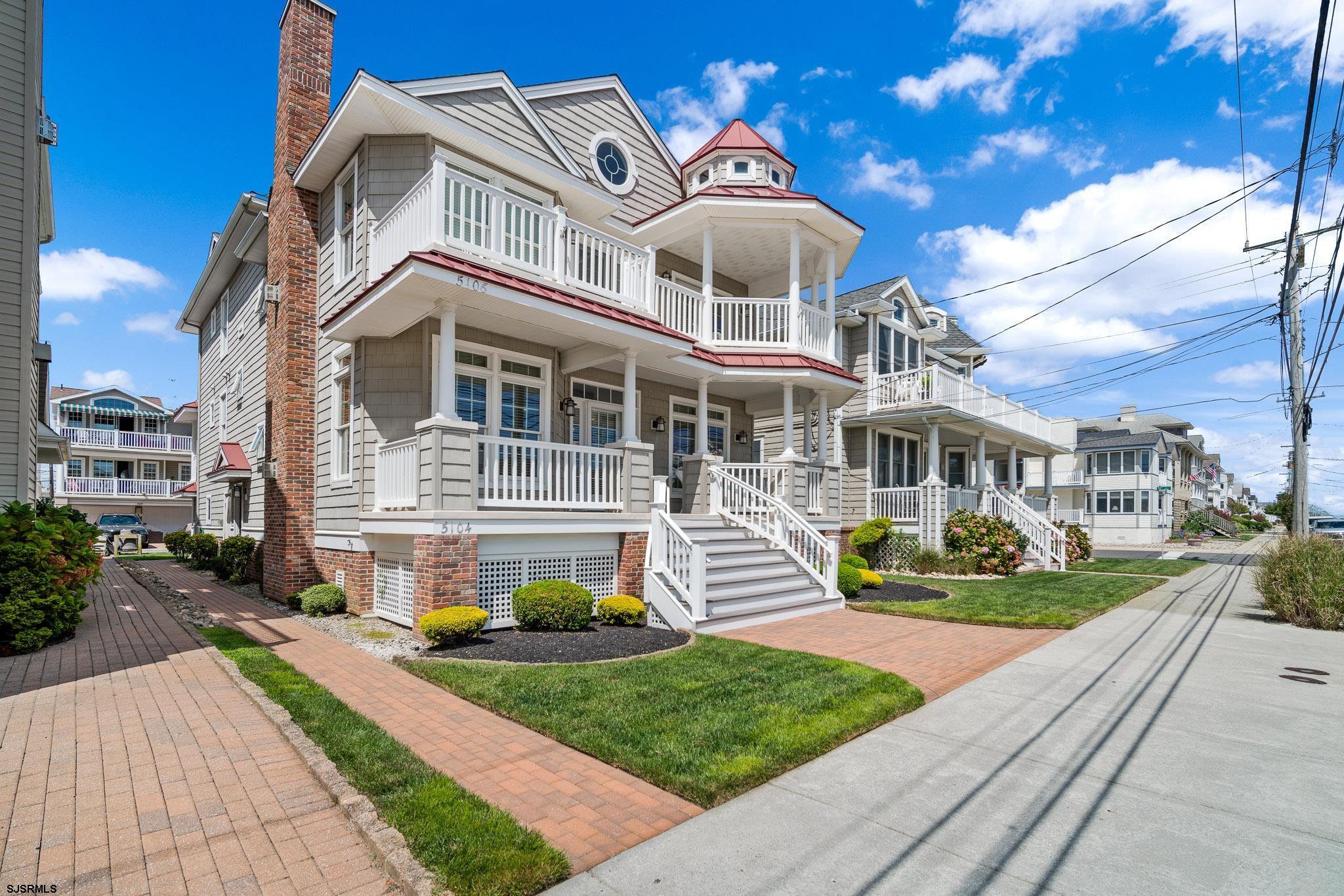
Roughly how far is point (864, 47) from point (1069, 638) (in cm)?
1207

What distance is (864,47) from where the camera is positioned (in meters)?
13.6

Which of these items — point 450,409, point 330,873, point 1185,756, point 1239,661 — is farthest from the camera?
point 450,409

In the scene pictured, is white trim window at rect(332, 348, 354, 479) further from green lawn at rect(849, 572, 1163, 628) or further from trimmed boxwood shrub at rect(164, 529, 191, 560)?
trimmed boxwood shrub at rect(164, 529, 191, 560)

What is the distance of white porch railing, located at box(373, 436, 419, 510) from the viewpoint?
8.86m

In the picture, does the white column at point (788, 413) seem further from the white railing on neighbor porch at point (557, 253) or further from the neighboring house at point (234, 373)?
the neighboring house at point (234, 373)

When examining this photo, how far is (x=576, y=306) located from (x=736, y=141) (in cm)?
882

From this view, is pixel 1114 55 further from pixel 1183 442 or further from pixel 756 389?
pixel 1183 442

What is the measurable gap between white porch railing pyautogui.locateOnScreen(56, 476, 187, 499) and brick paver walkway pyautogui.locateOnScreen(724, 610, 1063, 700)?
3976cm

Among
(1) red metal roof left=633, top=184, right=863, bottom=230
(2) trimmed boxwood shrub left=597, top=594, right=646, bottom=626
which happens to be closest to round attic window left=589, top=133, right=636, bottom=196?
(1) red metal roof left=633, top=184, right=863, bottom=230

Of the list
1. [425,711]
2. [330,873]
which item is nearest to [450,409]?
[425,711]

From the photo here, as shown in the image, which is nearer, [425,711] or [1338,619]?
[425,711]

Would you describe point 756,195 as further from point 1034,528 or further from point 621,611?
point 1034,528

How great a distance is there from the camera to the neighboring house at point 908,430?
18.6 meters

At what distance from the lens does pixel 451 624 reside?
306 inches
